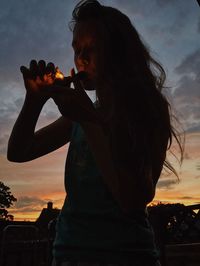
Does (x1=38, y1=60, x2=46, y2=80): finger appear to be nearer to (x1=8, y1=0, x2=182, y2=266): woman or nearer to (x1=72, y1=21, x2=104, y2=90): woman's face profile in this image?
(x1=8, y1=0, x2=182, y2=266): woman

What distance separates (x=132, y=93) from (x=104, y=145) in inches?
13.3

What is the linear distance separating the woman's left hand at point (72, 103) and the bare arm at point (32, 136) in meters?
0.26

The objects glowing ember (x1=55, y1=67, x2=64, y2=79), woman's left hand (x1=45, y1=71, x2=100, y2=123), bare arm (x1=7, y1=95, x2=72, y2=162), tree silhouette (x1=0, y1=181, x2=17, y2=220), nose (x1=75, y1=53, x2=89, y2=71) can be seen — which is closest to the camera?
woman's left hand (x1=45, y1=71, x2=100, y2=123)

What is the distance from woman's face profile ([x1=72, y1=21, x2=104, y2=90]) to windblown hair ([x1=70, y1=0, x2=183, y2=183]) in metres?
0.03

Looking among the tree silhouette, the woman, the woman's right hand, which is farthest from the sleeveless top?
the tree silhouette

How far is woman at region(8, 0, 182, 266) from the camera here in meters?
1.24

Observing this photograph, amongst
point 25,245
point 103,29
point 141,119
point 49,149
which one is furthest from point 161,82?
point 25,245

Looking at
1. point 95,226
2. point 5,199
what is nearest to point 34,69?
point 95,226

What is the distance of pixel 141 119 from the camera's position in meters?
1.41

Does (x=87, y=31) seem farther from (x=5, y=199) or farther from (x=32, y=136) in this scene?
(x=5, y=199)

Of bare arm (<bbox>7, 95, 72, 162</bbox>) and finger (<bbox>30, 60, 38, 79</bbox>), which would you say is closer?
finger (<bbox>30, 60, 38, 79</bbox>)

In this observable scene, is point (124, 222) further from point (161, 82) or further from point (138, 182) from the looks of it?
point (161, 82)

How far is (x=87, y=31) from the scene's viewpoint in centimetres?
166

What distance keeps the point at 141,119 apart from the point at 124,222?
0.40 meters
